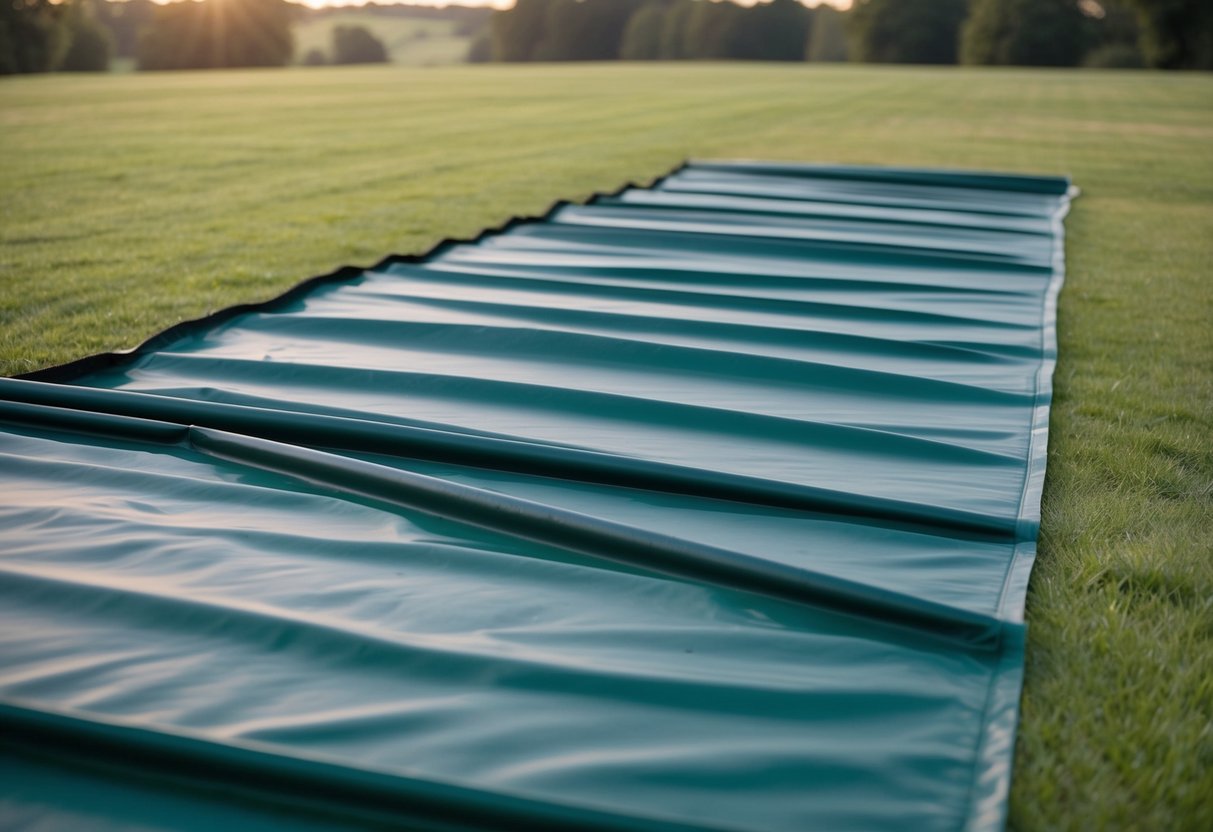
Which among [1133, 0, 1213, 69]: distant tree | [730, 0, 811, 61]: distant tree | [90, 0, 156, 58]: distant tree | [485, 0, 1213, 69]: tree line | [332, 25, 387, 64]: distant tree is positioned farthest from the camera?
[332, 25, 387, 64]: distant tree

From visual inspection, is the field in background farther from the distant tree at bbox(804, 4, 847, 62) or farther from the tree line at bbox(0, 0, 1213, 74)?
the distant tree at bbox(804, 4, 847, 62)

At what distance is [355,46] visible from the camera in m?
61.6

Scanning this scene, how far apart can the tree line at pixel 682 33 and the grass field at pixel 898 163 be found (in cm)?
2950

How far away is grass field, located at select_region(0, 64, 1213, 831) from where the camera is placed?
1.56 meters

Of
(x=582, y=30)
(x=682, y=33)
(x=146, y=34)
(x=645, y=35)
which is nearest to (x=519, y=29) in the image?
(x=582, y=30)

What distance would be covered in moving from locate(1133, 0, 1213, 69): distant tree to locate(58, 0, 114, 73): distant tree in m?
47.3

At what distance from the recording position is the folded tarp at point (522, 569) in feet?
4.51

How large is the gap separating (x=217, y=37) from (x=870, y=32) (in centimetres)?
3553

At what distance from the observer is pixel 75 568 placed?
75.9 inches

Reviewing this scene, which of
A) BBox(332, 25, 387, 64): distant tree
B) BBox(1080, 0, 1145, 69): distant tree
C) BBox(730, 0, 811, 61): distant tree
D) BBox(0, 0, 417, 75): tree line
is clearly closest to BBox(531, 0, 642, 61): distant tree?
BBox(730, 0, 811, 61): distant tree

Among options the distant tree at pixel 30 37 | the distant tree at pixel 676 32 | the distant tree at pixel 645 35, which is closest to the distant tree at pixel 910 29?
the distant tree at pixel 676 32

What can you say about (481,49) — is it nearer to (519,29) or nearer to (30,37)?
(519,29)

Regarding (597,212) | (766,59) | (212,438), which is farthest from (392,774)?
(766,59)

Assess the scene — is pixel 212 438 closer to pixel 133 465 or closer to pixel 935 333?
pixel 133 465
